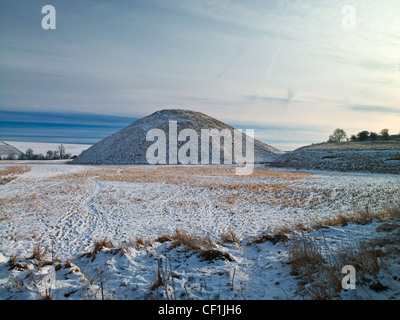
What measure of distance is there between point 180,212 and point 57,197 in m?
11.1

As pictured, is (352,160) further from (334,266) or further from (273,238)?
(334,266)

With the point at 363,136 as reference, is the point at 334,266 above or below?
below

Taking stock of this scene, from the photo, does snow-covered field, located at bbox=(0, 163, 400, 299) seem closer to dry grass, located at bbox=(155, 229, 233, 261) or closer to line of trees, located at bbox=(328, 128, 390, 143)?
dry grass, located at bbox=(155, 229, 233, 261)

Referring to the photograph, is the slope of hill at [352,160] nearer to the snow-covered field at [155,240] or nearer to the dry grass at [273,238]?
the snow-covered field at [155,240]

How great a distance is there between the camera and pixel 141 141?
7512 centimetres

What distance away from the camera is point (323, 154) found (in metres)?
47.9

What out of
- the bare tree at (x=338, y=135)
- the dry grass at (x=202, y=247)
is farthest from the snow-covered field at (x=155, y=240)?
the bare tree at (x=338, y=135)

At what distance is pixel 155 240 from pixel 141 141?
71486mm

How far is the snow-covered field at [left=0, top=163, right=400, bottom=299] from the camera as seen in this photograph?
4.16 metres

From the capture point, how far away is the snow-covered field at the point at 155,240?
164 inches

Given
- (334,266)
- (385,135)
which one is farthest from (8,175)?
(385,135)

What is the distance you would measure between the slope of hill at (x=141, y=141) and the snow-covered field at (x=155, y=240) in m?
51.2

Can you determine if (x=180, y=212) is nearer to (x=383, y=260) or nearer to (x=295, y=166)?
(x=383, y=260)

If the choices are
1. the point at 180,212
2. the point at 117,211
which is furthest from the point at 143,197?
the point at 180,212
